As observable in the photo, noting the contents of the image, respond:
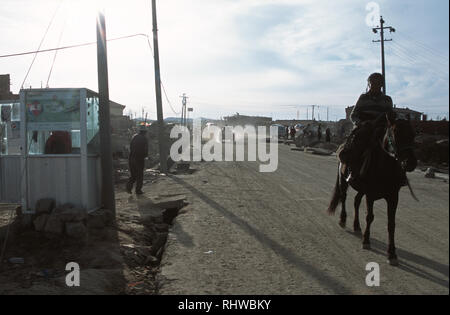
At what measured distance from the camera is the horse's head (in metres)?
2.46

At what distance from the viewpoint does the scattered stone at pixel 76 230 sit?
5.89 metres

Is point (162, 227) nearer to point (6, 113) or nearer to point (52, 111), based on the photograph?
point (52, 111)

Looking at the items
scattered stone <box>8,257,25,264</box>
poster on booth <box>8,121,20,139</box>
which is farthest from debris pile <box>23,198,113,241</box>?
poster on booth <box>8,121,20,139</box>

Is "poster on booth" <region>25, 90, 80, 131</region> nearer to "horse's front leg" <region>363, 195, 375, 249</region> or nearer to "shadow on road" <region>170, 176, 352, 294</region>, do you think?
"shadow on road" <region>170, 176, 352, 294</region>

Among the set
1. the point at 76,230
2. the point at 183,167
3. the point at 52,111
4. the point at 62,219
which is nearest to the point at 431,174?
the point at 76,230

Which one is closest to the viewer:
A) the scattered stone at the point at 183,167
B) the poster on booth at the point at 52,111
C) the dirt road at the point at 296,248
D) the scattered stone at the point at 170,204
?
the dirt road at the point at 296,248

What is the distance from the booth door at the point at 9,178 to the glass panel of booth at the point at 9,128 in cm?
31

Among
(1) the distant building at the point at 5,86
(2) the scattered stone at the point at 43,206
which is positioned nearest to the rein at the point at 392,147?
(2) the scattered stone at the point at 43,206

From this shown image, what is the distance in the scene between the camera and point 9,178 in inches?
298

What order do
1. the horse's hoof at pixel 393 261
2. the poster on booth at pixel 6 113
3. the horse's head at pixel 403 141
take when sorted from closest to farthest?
the horse's head at pixel 403 141, the horse's hoof at pixel 393 261, the poster on booth at pixel 6 113

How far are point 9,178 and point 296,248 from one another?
5857 mm

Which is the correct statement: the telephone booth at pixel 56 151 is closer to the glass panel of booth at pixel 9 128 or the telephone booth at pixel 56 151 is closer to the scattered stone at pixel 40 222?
the scattered stone at pixel 40 222
